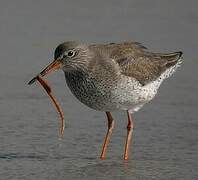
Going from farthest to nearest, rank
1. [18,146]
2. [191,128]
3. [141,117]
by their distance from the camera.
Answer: [141,117] < [191,128] < [18,146]

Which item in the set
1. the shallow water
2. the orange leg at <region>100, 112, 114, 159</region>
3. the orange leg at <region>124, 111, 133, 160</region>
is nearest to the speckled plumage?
the orange leg at <region>124, 111, 133, 160</region>

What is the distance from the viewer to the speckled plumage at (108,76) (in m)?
9.00

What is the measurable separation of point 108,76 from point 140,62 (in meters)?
0.90

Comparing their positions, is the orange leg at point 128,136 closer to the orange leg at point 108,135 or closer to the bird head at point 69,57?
the orange leg at point 108,135

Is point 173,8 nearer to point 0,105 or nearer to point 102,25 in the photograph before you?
point 102,25

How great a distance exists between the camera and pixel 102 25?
45.4ft

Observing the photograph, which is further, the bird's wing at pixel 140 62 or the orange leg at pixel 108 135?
the bird's wing at pixel 140 62

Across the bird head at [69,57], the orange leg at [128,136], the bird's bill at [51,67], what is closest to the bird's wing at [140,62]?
the bird head at [69,57]

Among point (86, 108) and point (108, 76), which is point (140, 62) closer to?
point (108, 76)

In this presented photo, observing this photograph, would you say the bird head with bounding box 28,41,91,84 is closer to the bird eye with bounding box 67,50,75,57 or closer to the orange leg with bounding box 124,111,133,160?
the bird eye with bounding box 67,50,75,57

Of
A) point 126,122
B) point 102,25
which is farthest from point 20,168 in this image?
point 102,25

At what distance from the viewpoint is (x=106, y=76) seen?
909cm

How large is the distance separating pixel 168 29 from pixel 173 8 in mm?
1214

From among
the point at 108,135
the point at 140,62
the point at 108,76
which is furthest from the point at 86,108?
the point at 108,76
